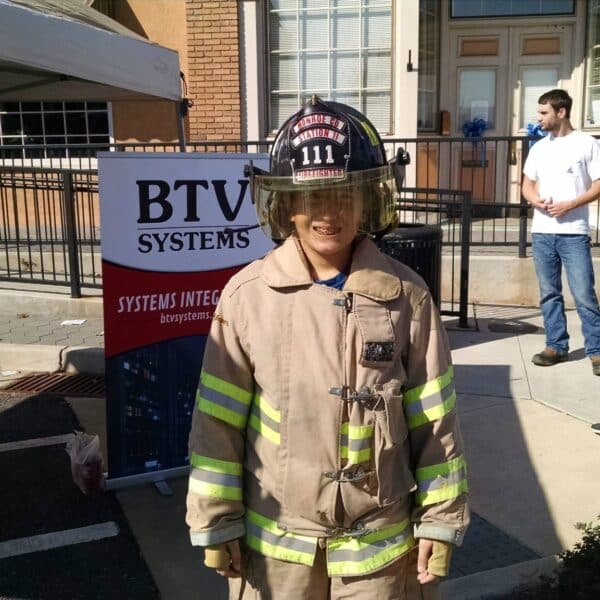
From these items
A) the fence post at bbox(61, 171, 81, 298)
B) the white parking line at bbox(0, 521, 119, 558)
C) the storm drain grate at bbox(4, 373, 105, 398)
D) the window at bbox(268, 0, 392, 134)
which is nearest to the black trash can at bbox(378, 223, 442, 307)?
the storm drain grate at bbox(4, 373, 105, 398)

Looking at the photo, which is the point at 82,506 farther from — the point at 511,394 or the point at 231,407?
the point at 511,394

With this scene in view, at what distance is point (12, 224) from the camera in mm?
10398

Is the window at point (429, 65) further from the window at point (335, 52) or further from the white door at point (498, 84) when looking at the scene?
the window at point (335, 52)

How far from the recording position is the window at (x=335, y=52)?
9.93m

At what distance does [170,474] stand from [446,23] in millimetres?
8486

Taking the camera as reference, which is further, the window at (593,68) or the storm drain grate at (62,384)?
the window at (593,68)

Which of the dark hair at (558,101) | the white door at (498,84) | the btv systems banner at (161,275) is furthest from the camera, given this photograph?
the white door at (498,84)

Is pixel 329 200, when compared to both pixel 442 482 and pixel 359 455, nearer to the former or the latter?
pixel 359 455

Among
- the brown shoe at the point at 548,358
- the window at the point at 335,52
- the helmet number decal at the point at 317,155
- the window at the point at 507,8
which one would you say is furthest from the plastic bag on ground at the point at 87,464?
the window at the point at 507,8

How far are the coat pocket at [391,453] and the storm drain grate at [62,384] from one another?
4.07 meters

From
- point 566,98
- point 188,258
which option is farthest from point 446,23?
point 188,258

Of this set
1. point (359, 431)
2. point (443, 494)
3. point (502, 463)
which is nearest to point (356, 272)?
point (359, 431)

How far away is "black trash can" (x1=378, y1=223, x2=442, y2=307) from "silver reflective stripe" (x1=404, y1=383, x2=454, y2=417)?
12.6 feet

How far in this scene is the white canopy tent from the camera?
347cm
